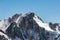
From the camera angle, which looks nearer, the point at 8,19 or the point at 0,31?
the point at 0,31

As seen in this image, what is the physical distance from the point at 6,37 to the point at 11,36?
102 inches

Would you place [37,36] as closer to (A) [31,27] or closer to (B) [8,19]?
(A) [31,27]

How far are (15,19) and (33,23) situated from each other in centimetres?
1415

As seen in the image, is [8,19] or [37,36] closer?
[37,36]

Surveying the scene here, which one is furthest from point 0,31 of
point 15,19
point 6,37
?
point 15,19

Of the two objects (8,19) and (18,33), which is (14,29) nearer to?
(18,33)

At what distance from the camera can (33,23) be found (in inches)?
4555

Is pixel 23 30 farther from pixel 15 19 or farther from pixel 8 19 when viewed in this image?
pixel 8 19

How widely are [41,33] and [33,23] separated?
5.79 metres

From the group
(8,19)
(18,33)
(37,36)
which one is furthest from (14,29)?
(8,19)

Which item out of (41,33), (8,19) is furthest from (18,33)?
(8,19)

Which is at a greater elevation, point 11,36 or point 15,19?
point 15,19

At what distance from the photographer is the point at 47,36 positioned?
11481 centimetres

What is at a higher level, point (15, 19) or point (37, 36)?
point (15, 19)
